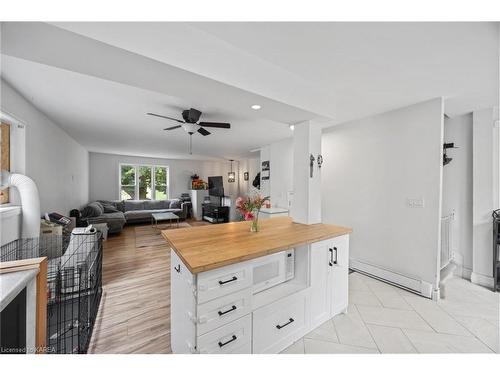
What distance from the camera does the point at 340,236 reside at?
1.95 meters

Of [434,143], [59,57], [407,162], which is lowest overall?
[407,162]

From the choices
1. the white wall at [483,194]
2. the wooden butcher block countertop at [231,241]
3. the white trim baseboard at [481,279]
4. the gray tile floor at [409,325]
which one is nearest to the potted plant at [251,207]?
the wooden butcher block countertop at [231,241]

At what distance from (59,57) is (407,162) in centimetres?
356

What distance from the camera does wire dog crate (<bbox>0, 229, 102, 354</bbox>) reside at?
1.57 meters

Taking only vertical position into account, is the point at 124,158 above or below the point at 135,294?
above

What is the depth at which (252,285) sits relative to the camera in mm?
1311

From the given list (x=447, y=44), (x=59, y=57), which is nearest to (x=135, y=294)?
(x=59, y=57)

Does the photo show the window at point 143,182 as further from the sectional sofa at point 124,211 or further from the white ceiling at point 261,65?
the white ceiling at point 261,65

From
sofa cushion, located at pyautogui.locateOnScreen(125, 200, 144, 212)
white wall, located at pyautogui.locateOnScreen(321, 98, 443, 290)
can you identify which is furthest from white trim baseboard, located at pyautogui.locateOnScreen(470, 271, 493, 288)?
sofa cushion, located at pyautogui.locateOnScreen(125, 200, 144, 212)

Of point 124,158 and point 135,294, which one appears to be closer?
point 135,294

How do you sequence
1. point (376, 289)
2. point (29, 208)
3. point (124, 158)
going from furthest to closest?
point (124, 158) < point (376, 289) < point (29, 208)

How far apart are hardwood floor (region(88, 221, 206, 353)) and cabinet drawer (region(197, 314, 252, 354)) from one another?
74cm

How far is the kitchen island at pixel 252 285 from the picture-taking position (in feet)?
3.68
